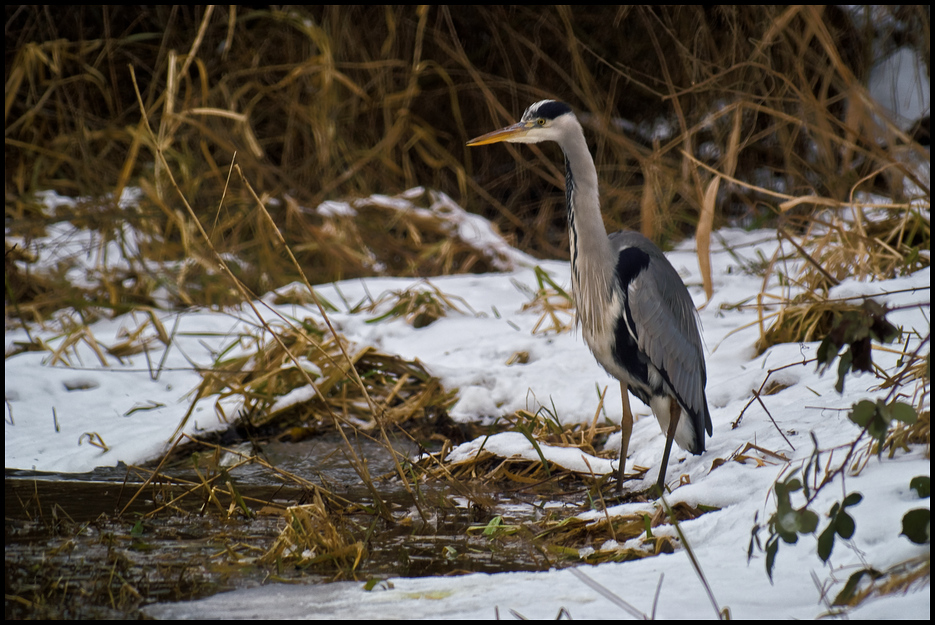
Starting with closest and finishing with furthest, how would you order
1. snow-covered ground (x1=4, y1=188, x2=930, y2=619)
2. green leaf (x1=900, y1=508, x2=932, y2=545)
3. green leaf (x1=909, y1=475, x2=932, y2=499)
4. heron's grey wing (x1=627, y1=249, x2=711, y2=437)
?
green leaf (x1=900, y1=508, x2=932, y2=545) → green leaf (x1=909, y1=475, x2=932, y2=499) → snow-covered ground (x1=4, y1=188, x2=930, y2=619) → heron's grey wing (x1=627, y1=249, x2=711, y2=437)

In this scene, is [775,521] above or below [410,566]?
above

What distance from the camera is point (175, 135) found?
6457 mm

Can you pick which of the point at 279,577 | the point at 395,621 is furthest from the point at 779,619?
the point at 279,577

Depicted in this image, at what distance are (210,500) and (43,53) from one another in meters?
5.22

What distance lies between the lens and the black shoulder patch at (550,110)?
3.16 m

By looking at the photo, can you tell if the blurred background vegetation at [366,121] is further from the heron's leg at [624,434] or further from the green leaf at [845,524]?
the green leaf at [845,524]

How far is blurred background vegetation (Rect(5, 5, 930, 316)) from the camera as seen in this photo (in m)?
5.82

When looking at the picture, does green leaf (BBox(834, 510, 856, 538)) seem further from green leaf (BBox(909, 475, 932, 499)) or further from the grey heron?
the grey heron

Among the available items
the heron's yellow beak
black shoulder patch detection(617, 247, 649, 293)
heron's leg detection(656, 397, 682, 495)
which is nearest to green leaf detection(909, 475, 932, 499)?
heron's leg detection(656, 397, 682, 495)

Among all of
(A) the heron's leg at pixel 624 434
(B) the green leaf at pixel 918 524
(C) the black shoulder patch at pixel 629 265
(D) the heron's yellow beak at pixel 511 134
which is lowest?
(A) the heron's leg at pixel 624 434

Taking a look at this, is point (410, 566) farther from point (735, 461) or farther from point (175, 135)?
point (175, 135)

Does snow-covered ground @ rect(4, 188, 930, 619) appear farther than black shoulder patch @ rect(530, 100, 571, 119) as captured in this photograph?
No

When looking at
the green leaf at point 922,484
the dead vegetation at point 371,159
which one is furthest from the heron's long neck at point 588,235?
the green leaf at point 922,484

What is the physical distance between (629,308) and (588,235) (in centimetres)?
33
